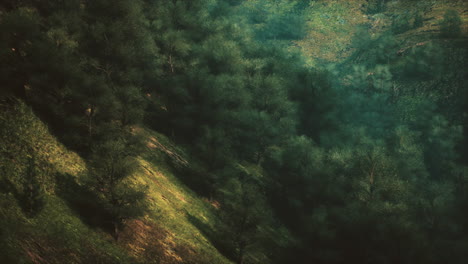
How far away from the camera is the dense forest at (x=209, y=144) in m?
29.7

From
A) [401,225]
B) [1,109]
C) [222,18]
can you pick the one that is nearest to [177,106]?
[1,109]

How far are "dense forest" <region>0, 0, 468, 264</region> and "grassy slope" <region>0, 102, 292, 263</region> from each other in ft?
0.54

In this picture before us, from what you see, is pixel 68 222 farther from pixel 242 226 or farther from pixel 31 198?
pixel 242 226

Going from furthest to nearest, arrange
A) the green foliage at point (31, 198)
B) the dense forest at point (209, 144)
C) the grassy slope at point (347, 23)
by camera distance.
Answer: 1. the grassy slope at point (347, 23)
2. the dense forest at point (209, 144)
3. the green foliage at point (31, 198)

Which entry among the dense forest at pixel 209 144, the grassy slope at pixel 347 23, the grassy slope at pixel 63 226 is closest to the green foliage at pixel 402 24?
the grassy slope at pixel 347 23

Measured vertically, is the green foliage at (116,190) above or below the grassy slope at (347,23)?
above

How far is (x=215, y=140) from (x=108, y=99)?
2171cm

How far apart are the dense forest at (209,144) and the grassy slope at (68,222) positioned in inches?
6.4

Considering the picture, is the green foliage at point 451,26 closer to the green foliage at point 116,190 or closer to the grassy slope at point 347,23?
the grassy slope at point 347,23

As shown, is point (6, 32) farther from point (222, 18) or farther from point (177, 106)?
point (222, 18)

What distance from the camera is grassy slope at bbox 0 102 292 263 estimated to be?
22.0 metres

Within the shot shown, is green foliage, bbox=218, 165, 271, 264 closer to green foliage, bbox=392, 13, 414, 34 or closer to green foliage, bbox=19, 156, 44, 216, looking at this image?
green foliage, bbox=19, 156, 44, 216

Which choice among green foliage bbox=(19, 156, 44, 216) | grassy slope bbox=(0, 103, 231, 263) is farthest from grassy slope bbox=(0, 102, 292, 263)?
green foliage bbox=(19, 156, 44, 216)

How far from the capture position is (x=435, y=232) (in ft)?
210
